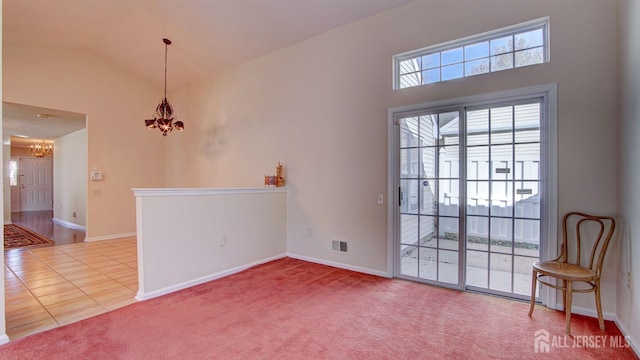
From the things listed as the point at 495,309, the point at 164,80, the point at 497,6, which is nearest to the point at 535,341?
the point at 495,309

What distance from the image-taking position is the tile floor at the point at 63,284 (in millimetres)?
2703

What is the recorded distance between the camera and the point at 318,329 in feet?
8.18

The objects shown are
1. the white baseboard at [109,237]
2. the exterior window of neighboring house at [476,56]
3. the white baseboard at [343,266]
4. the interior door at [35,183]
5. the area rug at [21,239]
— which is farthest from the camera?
the interior door at [35,183]

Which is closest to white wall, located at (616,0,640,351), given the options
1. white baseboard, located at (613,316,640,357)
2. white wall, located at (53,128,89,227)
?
white baseboard, located at (613,316,640,357)

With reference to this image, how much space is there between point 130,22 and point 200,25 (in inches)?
51.4

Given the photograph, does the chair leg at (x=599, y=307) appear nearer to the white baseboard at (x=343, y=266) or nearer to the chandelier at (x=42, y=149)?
the white baseboard at (x=343, y=266)

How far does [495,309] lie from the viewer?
9.45 feet

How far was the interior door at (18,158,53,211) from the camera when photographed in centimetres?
1062

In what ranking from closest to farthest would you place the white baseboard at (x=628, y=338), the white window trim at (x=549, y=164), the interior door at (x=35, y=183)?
the white baseboard at (x=628, y=338) < the white window trim at (x=549, y=164) < the interior door at (x=35, y=183)

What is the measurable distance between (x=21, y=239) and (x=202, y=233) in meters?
5.17

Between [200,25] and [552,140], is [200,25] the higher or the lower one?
the higher one

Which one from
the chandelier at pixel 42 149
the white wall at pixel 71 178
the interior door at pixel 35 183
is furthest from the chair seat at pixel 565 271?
the interior door at pixel 35 183

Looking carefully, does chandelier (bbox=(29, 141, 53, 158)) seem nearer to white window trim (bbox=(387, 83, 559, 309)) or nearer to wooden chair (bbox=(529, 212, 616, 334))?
white window trim (bbox=(387, 83, 559, 309))

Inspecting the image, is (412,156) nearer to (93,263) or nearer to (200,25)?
(200,25)
